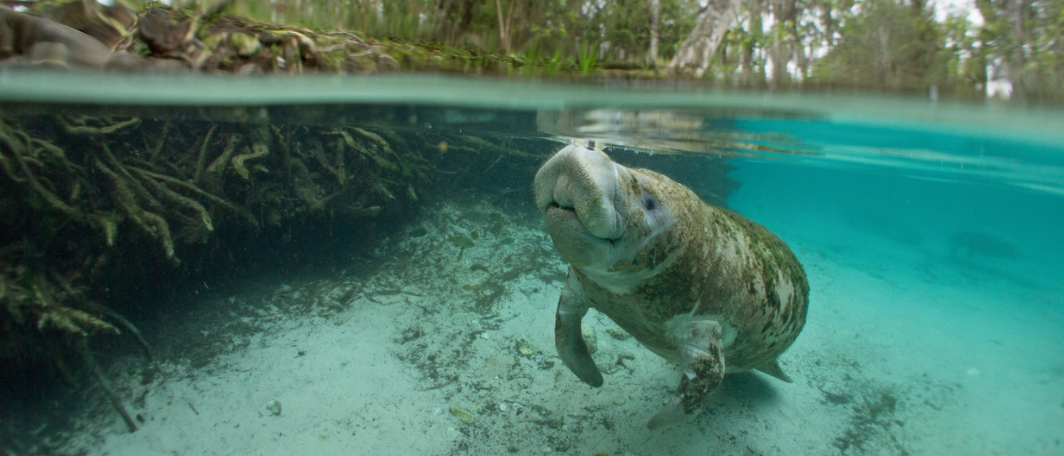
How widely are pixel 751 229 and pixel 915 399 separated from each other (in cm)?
359

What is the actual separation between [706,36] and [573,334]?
2.38 meters

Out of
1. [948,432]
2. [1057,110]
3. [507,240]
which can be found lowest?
[948,432]

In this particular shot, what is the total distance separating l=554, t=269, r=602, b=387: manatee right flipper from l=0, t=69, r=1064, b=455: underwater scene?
18mm

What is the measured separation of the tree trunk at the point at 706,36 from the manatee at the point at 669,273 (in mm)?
1091

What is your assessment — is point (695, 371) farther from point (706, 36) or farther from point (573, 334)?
point (706, 36)

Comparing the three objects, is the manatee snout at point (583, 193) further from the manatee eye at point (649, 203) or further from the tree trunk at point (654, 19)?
the tree trunk at point (654, 19)

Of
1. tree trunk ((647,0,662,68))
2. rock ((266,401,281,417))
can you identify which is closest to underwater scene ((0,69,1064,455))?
rock ((266,401,281,417))

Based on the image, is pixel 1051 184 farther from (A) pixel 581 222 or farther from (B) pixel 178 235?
(B) pixel 178 235

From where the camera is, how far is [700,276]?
286 centimetres

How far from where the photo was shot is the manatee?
2275 mm

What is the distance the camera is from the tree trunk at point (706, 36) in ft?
9.99

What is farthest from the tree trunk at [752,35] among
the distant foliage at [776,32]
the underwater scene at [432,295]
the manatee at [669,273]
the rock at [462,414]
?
the rock at [462,414]

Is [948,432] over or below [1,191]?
below

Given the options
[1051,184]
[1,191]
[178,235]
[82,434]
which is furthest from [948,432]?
[1051,184]
